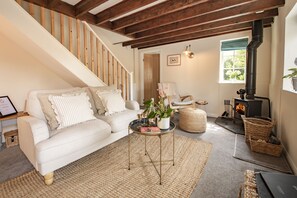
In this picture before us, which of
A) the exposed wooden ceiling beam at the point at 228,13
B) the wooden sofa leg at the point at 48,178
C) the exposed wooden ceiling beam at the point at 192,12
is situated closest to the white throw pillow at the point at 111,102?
the wooden sofa leg at the point at 48,178

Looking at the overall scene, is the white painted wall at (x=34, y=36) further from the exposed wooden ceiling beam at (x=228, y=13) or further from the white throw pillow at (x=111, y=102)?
the exposed wooden ceiling beam at (x=228, y=13)

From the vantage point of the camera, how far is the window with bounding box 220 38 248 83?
3.82 metres

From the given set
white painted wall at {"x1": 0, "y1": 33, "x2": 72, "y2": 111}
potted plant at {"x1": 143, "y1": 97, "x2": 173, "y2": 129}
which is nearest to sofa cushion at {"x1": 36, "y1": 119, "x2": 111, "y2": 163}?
potted plant at {"x1": 143, "y1": 97, "x2": 173, "y2": 129}

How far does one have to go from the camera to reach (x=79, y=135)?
5.84ft

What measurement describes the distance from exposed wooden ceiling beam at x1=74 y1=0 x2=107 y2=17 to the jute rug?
2267 mm

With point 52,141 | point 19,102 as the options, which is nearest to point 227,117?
point 52,141

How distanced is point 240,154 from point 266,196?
1465 mm

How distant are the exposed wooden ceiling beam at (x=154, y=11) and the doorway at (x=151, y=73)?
2386 millimetres

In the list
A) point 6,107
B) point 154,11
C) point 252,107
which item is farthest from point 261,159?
A: point 6,107

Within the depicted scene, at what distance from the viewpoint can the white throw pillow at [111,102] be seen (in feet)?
8.14

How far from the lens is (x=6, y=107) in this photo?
2463mm

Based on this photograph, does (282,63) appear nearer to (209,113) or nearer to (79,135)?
(209,113)

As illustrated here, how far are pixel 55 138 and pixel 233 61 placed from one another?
4254mm

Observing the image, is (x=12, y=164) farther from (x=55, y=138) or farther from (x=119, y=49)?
(x=119, y=49)
